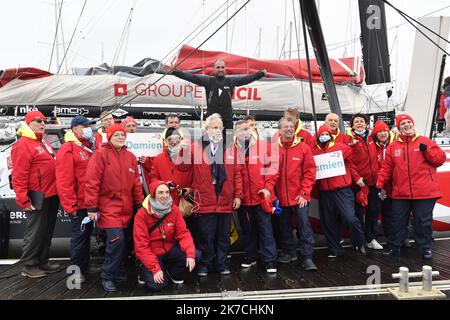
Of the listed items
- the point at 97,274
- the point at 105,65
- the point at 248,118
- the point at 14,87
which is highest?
the point at 105,65

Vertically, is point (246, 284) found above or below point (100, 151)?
below

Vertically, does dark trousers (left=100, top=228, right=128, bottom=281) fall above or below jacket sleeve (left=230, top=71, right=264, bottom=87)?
below

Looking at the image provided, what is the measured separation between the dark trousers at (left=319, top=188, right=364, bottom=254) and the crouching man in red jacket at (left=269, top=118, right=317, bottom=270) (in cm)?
39

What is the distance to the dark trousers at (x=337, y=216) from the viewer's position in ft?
14.6

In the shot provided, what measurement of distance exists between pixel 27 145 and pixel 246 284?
2613 millimetres

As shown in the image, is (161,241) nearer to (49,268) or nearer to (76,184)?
(76,184)

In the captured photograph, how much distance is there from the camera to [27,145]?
3939 millimetres

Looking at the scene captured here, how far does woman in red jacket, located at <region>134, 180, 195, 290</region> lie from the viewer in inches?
140

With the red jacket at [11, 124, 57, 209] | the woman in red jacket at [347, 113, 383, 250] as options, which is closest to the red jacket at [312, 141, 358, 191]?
the woman in red jacket at [347, 113, 383, 250]

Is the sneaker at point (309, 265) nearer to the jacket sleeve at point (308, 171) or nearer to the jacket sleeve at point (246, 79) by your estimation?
the jacket sleeve at point (308, 171)

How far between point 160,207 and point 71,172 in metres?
1.01

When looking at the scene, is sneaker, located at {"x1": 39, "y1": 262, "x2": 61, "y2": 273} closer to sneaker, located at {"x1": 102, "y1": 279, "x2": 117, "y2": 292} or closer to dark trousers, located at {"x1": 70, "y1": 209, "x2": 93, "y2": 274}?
dark trousers, located at {"x1": 70, "y1": 209, "x2": 93, "y2": 274}
